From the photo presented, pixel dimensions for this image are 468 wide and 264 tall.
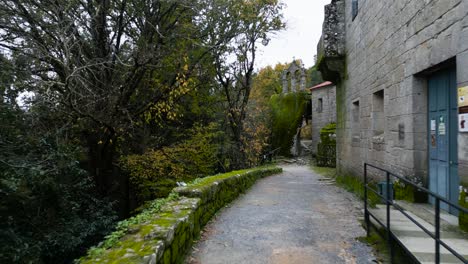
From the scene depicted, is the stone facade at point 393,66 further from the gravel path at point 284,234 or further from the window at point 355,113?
the gravel path at point 284,234

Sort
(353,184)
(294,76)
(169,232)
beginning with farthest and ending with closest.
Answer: (294,76)
(353,184)
(169,232)

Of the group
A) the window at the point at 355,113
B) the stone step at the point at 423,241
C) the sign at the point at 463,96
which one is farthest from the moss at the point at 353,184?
the sign at the point at 463,96

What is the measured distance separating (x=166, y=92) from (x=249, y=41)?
266 inches

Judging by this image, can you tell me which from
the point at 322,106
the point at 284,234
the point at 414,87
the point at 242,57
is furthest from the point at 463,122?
the point at 322,106

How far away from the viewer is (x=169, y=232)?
3164 mm

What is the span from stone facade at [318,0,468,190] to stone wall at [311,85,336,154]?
1497 cm

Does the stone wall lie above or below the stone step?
above

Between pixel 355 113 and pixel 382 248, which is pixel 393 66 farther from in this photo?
pixel 355 113

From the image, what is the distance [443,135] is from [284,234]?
2542 mm

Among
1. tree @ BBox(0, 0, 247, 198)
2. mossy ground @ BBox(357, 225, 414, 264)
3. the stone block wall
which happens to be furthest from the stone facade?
tree @ BBox(0, 0, 247, 198)

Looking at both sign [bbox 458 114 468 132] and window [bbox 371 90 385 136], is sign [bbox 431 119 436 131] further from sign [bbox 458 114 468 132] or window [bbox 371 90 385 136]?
window [bbox 371 90 385 136]

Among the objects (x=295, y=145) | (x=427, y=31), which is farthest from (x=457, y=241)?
(x=295, y=145)

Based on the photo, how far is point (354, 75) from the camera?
341 inches

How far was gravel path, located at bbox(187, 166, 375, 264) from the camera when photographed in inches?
145
